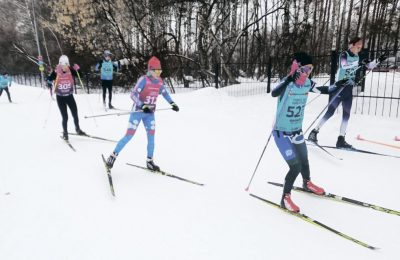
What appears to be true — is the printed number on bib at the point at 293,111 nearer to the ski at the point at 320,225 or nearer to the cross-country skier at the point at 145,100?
the ski at the point at 320,225

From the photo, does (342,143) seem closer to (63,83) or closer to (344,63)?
(344,63)

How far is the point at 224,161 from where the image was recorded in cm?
571

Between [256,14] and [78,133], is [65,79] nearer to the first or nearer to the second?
[78,133]

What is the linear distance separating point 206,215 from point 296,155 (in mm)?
1379

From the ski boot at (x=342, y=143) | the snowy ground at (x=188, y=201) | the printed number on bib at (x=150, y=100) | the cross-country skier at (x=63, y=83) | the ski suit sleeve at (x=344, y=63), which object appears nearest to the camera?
the snowy ground at (x=188, y=201)

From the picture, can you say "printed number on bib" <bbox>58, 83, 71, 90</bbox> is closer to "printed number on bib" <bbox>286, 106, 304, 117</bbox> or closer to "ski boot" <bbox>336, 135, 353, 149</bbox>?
"printed number on bib" <bbox>286, 106, 304, 117</bbox>

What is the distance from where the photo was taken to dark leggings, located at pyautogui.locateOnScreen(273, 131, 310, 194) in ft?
11.8

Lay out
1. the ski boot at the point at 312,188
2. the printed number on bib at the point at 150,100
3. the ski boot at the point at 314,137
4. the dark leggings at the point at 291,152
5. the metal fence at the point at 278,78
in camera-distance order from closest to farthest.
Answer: the dark leggings at the point at 291,152, the ski boot at the point at 312,188, the printed number on bib at the point at 150,100, the ski boot at the point at 314,137, the metal fence at the point at 278,78

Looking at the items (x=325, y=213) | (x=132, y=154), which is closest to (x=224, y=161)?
(x=132, y=154)

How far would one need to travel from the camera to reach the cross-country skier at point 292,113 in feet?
11.5

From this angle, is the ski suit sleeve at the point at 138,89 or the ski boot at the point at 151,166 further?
the ski boot at the point at 151,166

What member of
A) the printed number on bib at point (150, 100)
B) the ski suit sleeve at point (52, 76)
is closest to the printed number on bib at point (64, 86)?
the ski suit sleeve at point (52, 76)

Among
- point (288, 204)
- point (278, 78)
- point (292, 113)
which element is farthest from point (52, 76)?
point (278, 78)

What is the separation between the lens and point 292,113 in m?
3.65
